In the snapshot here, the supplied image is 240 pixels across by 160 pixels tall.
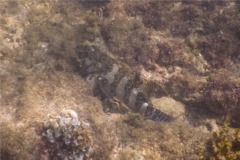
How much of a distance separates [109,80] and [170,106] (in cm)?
155

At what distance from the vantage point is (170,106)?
20.4 ft

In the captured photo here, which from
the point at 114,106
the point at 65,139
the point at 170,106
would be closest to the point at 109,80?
the point at 114,106

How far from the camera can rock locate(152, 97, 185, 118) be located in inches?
241

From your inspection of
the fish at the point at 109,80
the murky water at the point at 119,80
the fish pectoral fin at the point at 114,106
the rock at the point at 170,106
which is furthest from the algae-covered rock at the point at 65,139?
the rock at the point at 170,106

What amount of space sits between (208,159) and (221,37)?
374 centimetres

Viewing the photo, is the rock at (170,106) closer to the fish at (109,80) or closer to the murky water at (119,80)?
the murky water at (119,80)

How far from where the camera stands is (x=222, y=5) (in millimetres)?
8109

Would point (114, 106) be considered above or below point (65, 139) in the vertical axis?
below

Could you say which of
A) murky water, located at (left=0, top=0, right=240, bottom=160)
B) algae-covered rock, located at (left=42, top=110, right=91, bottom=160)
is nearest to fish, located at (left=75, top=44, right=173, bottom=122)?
murky water, located at (left=0, top=0, right=240, bottom=160)

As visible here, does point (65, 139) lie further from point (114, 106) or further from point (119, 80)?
point (119, 80)

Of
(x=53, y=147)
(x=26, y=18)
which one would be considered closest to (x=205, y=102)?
(x=53, y=147)

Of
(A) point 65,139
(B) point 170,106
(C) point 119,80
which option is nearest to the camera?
(A) point 65,139

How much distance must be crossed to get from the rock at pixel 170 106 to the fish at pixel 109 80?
0.41 m

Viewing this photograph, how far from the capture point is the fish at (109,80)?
5934mm
